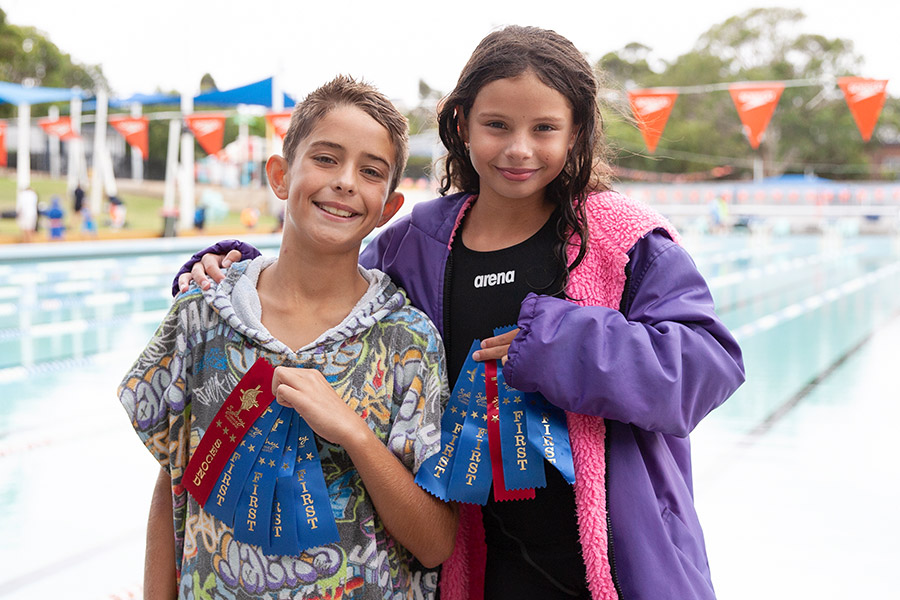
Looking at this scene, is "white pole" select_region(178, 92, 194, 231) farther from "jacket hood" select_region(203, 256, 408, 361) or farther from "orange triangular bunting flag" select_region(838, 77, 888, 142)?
"jacket hood" select_region(203, 256, 408, 361)

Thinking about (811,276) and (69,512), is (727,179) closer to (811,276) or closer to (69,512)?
(811,276)

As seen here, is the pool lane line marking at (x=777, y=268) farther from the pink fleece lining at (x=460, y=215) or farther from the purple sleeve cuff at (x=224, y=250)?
the purple sleeve cuff at (x=224, y=250)

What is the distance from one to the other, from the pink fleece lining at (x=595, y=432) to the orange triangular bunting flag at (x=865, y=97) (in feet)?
31.8

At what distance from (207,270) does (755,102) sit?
11.3m

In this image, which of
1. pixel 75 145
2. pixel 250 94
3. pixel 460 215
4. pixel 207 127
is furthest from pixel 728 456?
pixel 75 145

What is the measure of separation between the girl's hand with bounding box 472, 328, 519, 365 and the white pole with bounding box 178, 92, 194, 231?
16625mm

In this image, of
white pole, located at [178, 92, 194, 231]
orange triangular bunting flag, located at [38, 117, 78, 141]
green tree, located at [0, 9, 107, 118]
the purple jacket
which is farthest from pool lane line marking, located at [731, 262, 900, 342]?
green tree, located at [0, 9, 107, 118]

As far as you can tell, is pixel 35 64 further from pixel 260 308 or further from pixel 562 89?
pixel 562 89

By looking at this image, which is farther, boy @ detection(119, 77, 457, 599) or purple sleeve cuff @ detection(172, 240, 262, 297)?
purple sleeve cuff @ detection(172, 240, 262, 297)

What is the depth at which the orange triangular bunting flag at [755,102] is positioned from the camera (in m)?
11.3

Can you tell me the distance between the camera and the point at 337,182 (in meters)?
1.44

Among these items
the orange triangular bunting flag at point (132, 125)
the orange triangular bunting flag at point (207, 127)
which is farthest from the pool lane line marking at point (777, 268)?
the orange triangular bunting flag at point (132, 125)

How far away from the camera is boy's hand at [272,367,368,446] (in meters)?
1.32

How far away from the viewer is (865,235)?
95.3 feet
